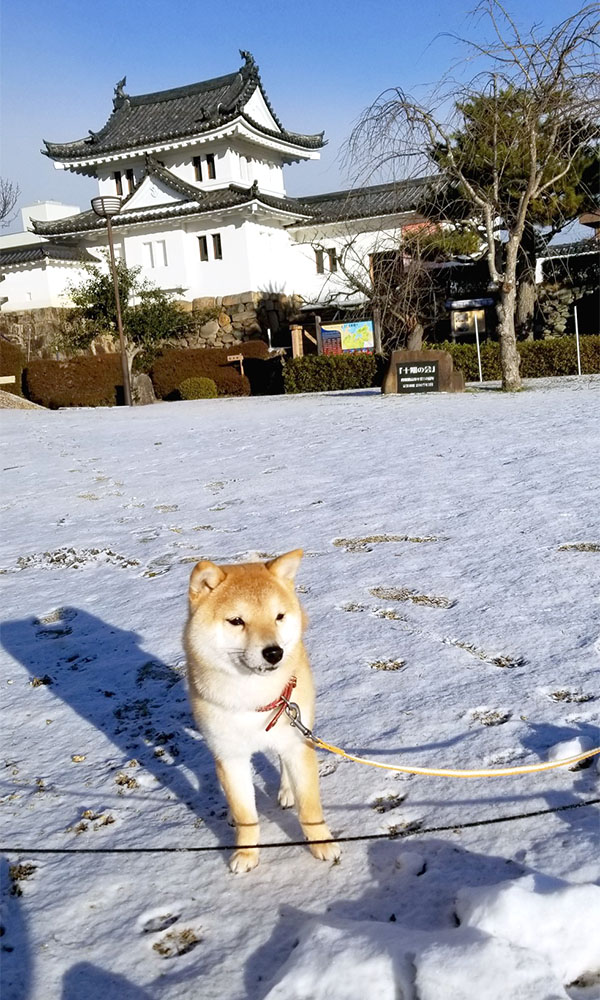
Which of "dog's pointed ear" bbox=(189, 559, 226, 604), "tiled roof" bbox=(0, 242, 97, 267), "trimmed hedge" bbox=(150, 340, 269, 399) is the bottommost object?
"dog's pointed ear" bbox=(189, 559, 226, 604)

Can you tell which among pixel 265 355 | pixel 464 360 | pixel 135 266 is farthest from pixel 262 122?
pixel 464 360

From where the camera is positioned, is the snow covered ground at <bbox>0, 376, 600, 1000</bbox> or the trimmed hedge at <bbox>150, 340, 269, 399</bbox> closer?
the snow covered ground at <bbox>0, 376, 600, 1000</bbox>

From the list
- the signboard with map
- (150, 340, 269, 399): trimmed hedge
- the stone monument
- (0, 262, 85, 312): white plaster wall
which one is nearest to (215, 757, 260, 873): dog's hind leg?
the stone monument

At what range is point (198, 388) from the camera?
25.5 metres

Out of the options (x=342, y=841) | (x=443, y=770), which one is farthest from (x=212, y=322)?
(x=342, y=841)

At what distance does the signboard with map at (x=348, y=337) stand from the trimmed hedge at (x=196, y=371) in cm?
390

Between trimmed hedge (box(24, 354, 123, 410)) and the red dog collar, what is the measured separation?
78.6ft

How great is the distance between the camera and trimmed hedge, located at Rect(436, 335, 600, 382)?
20859 mm

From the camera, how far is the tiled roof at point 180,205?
106 ft

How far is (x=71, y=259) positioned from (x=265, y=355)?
1245 cm

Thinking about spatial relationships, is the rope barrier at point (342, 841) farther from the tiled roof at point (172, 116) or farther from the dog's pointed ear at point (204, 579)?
the tiled roof at point (172, 116)

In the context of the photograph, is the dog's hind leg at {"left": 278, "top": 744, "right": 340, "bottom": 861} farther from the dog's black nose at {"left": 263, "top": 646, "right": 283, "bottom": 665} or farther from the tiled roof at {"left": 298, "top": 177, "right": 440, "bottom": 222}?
the tiled roof at {"left": 298, "top": 177, "right": 440, "bottom": 222}

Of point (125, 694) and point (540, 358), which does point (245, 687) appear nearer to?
point (125, 694)

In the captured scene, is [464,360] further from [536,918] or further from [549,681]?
[536,918]
